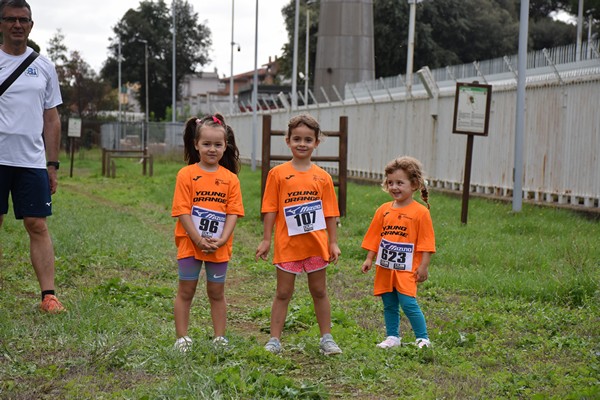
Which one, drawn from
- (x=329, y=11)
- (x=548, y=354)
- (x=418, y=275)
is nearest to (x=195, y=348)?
(x=418, y=275)

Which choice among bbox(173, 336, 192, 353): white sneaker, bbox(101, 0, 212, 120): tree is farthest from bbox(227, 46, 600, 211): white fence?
bbox(101, 0, 212, 120): tree

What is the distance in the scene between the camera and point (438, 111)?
21312mm

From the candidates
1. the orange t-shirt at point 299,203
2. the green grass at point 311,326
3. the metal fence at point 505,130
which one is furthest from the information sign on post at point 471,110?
the orange t-shirt at point 299,203

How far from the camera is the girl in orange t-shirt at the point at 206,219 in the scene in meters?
6.19

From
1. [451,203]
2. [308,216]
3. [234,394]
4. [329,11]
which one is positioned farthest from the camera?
[329,11]

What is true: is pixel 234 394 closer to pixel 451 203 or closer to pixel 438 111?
pixel 451 203

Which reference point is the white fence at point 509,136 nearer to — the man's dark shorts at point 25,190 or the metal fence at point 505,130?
the metal fence at point 505,130

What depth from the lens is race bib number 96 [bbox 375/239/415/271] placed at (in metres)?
6.56

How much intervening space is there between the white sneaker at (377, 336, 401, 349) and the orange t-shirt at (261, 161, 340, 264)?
27.6 inches

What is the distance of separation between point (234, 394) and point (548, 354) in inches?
99.4

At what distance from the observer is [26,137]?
712 centimetres

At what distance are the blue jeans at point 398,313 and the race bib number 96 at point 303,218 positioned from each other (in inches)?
29.7

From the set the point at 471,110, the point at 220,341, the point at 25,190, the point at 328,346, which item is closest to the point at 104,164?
the point at 471,110

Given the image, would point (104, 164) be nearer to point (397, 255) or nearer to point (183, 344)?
point (397, 255)
